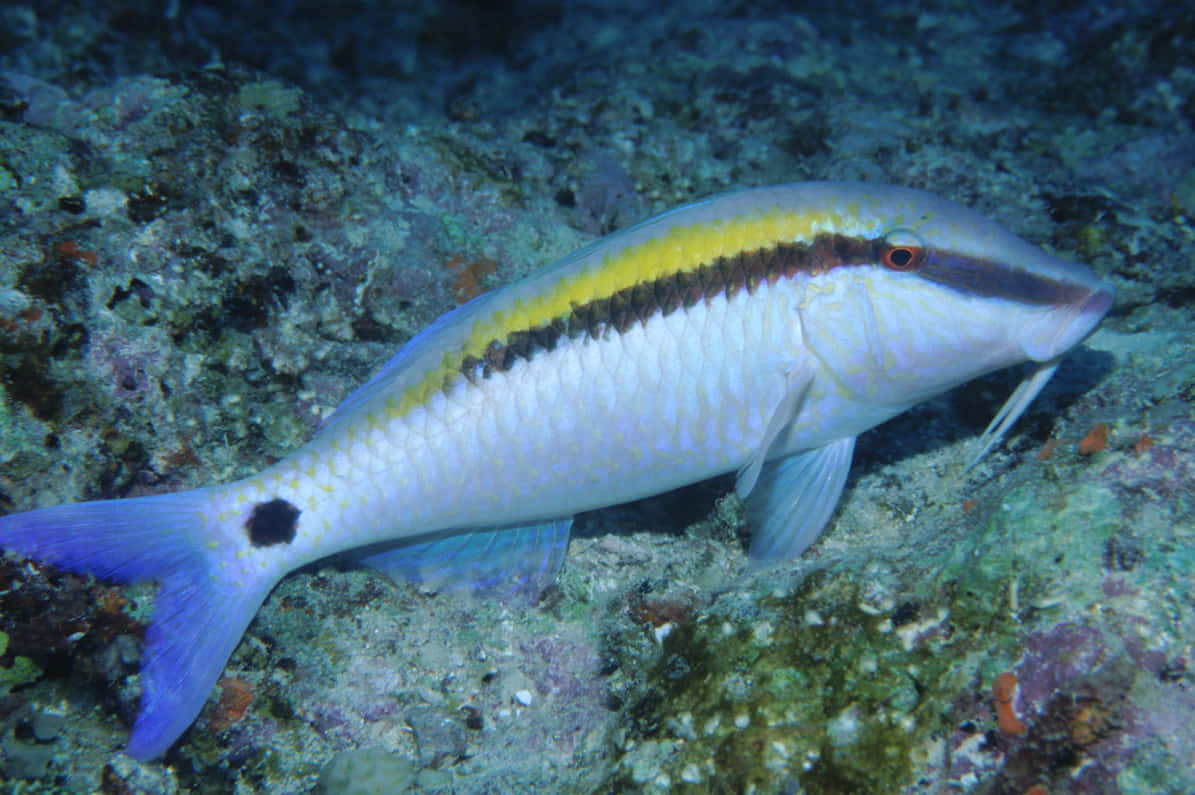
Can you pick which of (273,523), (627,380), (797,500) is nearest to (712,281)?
(627,380)

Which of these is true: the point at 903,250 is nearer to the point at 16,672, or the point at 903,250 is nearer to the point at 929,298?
the point at 929,298

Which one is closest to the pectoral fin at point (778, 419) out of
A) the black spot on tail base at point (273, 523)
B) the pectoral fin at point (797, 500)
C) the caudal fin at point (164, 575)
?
the pectoral fin at point (797, 500)

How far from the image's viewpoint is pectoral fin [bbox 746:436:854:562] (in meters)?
2.36

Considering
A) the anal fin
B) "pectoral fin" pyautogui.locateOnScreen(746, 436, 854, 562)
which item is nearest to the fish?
"pectoral fin" pyautogui.locateOnScreen(746, 436, 854, 562)

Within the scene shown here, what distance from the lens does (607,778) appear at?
78.9 inches

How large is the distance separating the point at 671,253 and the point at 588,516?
1.29 meters

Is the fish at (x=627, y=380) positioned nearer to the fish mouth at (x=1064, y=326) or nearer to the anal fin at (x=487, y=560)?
the fish mouth at (x=1064, y=326)

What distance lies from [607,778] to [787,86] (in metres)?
4.10

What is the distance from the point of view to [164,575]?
217 centimetres

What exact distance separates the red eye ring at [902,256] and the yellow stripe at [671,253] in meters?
0.16

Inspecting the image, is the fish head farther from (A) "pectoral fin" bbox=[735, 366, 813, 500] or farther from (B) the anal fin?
(B) the anal fin

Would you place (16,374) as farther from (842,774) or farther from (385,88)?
(385,88)

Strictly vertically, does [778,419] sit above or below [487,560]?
above

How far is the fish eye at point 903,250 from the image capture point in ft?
6.87
